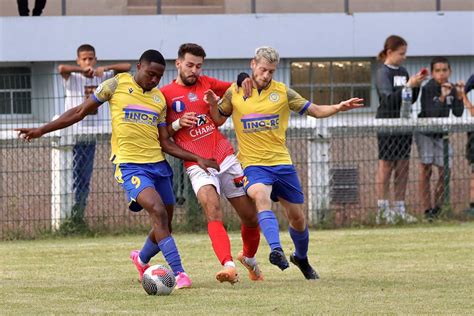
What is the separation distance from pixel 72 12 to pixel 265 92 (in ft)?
58.3

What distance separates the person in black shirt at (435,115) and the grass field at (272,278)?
1.73ft

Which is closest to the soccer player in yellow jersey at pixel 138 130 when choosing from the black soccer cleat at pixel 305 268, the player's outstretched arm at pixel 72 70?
the black soccer cleat at pixel 305 268

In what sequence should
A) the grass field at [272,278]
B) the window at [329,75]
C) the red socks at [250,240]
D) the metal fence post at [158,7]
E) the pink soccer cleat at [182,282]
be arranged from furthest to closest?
the metal fence post at [158,7]
the window at [329,75]
the red socks at [250,240]
the pink soccer cleat at [182,282]
the grass field at [272,278]

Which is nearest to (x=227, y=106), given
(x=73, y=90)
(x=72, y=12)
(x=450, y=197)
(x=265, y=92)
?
(x=265, y=92)

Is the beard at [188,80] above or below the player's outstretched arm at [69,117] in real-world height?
above

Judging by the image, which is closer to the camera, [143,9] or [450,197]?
[450,197]

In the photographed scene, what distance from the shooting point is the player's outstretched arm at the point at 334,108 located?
11312 millimetres

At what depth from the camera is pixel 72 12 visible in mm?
28828

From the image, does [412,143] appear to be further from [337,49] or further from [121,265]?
[337,49]

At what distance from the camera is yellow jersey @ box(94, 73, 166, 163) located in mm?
11172

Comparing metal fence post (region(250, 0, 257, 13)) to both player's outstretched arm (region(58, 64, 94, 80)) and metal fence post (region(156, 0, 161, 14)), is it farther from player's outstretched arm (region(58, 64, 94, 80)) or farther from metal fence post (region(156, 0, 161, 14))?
player's outstretched arm (region(58, 64, 94, 80))

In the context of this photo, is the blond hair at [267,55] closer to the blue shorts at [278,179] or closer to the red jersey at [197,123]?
the red jersey at [197,123]

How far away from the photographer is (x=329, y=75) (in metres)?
28.1

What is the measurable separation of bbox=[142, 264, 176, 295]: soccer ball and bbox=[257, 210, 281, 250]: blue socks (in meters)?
1.02
